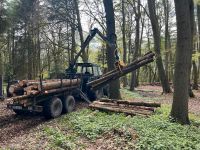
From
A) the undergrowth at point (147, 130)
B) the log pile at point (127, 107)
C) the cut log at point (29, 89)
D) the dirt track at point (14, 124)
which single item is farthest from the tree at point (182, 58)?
the cut log at point (29, 89)

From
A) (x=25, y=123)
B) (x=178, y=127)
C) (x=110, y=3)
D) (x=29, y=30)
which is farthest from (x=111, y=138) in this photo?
(x=29, y=30)

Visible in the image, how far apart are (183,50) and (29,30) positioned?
831 inches

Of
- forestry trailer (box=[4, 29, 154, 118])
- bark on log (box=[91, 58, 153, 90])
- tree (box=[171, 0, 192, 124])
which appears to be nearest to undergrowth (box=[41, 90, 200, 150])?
tree (box=[171, 0, 192, 124])

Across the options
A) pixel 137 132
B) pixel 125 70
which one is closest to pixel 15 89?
pixel 125 70

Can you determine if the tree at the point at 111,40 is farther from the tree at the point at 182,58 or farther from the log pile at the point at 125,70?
the tree at the point at 182,58

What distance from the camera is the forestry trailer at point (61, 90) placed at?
1201 centimetres

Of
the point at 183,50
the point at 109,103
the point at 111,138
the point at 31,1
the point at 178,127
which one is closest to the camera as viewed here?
the point at 111,138

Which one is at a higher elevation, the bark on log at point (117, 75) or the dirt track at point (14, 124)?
the bark on log at point (117, 75)

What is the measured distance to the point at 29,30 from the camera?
28719mm

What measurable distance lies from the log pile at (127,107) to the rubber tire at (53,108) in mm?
1464

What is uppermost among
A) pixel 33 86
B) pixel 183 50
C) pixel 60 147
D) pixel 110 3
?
pixel 110 3

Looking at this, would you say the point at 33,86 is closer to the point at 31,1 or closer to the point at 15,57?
the point at 31,1

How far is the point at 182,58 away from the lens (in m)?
10.4

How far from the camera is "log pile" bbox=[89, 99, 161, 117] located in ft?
39.4
